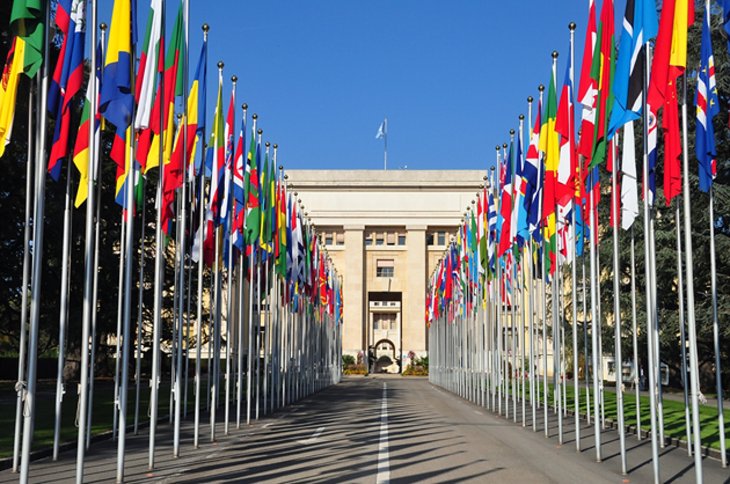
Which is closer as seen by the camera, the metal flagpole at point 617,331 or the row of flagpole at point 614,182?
the row of flagpole at point 614,182

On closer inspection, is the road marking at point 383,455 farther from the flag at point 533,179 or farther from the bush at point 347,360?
the bush at point 347,360

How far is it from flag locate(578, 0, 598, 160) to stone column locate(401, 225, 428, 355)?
265 ft

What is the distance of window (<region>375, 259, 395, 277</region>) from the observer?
341 feet

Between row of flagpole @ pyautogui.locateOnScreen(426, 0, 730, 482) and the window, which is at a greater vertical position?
the window

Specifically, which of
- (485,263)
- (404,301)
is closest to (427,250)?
(404,301)

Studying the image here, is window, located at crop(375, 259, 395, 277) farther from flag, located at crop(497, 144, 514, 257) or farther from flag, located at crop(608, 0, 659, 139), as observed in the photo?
flag, located at crop(608, 0, 659, 139)

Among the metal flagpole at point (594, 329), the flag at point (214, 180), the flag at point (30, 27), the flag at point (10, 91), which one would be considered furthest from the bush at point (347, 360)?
the flag at point (30, 27)

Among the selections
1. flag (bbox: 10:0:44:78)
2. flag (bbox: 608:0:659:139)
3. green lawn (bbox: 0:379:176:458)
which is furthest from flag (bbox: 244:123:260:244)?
flag (bbox: 608:0:659:139)

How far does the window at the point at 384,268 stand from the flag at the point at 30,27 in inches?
3581

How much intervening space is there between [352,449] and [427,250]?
83.7 metres

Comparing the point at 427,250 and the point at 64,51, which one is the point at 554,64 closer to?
the point at 64,51

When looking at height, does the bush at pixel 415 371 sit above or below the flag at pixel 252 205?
below

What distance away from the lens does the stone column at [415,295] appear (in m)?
97.8

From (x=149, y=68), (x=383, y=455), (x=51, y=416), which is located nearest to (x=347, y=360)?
(x=51, y=416)
